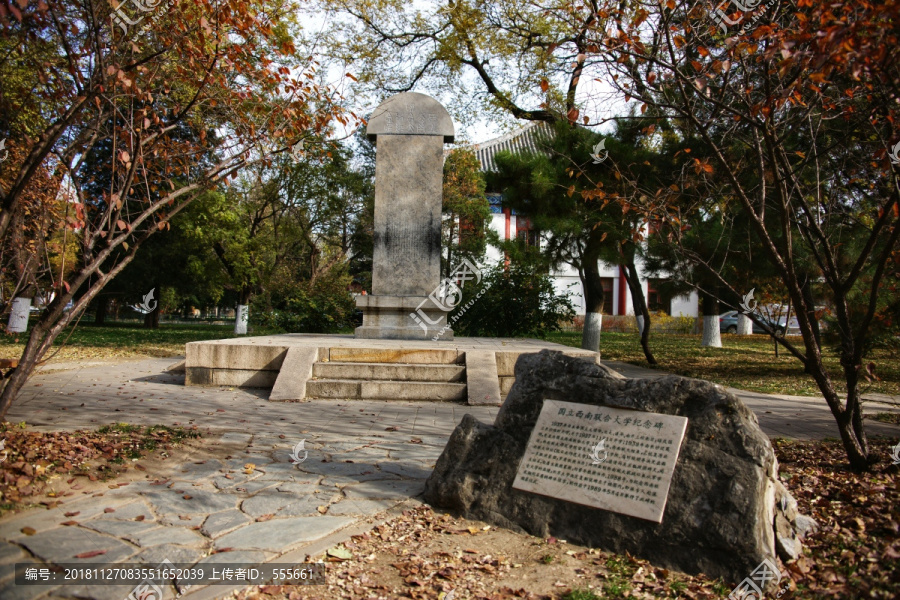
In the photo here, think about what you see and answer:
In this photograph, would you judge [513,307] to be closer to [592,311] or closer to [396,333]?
[592,311]

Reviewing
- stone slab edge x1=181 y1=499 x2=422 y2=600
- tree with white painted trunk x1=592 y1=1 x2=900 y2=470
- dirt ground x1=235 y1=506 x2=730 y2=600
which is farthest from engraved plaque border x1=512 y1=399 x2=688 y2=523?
tree with white painted trunk x1=592 y1=1 x2=900 y2=470

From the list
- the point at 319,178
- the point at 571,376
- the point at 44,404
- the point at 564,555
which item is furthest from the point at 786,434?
the point at 319,178

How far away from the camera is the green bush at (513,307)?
43.1 feet

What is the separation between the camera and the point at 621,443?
3.32m

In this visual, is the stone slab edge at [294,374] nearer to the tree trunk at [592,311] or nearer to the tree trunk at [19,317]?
the tree trunk at [592,311]

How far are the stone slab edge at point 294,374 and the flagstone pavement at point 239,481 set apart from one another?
0.23m

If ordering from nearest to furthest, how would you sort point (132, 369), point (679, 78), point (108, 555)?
point (108, 555) < point (679, 78) < point (132, 369)

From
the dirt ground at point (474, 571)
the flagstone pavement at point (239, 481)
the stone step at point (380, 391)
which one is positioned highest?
the stone step at point (380, 391)

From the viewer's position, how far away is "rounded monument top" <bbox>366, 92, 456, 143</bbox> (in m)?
10.0

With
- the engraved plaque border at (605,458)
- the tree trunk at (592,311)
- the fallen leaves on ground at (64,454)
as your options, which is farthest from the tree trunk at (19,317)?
the engraved plaque border at (605,458)

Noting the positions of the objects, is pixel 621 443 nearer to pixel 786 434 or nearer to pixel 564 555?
pixel 564 555

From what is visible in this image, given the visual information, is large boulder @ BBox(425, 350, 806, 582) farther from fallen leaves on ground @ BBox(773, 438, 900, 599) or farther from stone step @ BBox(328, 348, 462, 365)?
stone step @ BBox(328, 348, 462, 365)

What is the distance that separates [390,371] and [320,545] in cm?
453

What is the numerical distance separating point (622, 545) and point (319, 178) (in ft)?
69.4
